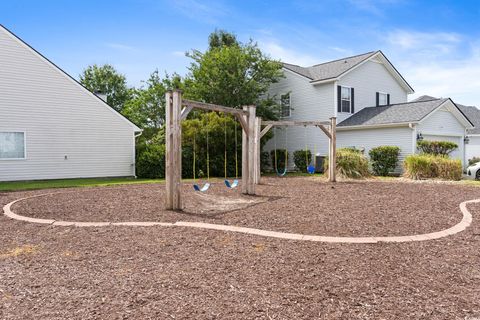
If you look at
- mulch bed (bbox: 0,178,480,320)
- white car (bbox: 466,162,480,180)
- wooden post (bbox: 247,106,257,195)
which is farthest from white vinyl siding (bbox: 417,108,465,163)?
mulch bed (bbox: 0,178,480,320)

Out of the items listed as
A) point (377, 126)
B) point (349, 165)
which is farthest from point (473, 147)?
point (349, 165)

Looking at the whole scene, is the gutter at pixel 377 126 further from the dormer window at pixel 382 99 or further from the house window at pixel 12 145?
the house window at pixel 12 145

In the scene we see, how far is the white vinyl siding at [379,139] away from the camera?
18000 mm

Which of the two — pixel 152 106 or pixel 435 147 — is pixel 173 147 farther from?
pixel 152 106

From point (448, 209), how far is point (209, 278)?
251 inches

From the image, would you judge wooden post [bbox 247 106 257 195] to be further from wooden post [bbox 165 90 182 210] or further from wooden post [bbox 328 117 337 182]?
wooden post [bbox 328 117 337 182]

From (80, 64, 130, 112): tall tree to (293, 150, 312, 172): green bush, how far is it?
2835cm

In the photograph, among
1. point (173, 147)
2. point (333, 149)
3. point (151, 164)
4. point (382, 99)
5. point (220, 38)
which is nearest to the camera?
point (173, 147)

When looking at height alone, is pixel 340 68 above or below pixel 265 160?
above

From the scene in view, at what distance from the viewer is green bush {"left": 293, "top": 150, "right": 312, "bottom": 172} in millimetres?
21219

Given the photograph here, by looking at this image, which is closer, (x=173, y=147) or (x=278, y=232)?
(x=278, y=232)

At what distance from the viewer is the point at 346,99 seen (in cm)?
2109

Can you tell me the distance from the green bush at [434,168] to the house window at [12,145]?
681 inches

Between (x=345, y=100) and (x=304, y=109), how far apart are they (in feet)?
8.46
